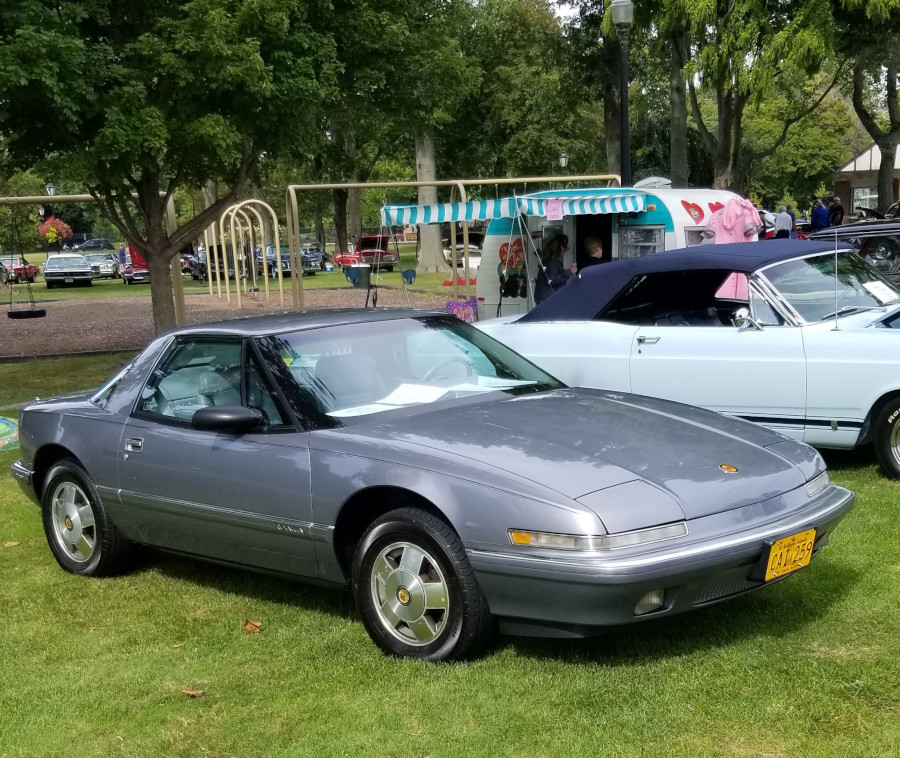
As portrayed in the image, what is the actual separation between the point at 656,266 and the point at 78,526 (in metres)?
4.22

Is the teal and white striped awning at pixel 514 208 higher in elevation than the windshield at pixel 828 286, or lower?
higher

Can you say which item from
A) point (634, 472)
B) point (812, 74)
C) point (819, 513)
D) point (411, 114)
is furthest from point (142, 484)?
point (812, 74)

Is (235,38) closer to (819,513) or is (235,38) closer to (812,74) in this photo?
(819,513)

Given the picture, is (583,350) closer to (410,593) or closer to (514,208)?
(410,593)

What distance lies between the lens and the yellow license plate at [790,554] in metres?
3.92

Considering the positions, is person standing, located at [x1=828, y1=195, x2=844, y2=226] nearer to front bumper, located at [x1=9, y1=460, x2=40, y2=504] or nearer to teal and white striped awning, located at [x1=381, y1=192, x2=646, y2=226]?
teal and white striped awning, located at [x1=381, y1=192, x2=646, y2=226]

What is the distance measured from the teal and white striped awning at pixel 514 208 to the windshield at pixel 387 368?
33.0ft

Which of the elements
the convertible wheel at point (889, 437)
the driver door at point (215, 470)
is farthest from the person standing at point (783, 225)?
the driver door at point (215, 470)

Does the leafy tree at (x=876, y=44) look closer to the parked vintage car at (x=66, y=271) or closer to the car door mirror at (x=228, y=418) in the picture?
the car door mirror at (x=228, y=418)

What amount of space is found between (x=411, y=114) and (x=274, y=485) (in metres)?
11.9

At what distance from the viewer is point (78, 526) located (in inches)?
223

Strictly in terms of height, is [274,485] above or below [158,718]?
above

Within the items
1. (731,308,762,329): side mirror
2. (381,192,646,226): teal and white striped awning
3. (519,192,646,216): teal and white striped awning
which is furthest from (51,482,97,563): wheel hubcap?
(519,192,646,216): teal and white striped awning

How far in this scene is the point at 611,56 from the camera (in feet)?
97.6
